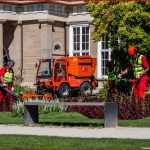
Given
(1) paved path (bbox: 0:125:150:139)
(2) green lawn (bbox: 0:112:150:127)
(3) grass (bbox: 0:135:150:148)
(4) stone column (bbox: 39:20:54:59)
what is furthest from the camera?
(4) stone column (bbox: 39:20:54:59)

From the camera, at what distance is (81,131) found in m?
11.9

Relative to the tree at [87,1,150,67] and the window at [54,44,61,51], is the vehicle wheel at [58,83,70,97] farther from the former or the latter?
the window at [54,44,61,51]

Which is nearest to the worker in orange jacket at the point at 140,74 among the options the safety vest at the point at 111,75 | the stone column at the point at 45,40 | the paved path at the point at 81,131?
the paved path at the point at 81,131

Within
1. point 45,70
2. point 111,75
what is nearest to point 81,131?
point 111,75

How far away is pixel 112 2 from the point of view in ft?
82.5

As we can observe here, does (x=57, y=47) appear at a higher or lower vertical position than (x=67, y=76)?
higher

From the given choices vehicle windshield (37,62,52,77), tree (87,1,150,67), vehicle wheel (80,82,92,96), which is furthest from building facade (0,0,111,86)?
tree (87,1,150,67)

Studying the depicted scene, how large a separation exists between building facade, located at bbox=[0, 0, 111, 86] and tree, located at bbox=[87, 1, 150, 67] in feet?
31.8

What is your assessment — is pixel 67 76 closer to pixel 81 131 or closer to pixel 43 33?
pixel 43 33

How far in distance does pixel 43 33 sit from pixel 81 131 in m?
24.1

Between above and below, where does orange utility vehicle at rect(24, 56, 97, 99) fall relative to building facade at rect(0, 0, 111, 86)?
below

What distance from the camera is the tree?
24.2m

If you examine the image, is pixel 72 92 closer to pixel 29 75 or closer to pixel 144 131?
pixel 29 75

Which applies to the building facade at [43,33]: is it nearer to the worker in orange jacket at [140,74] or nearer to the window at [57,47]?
the window at [57,47]
